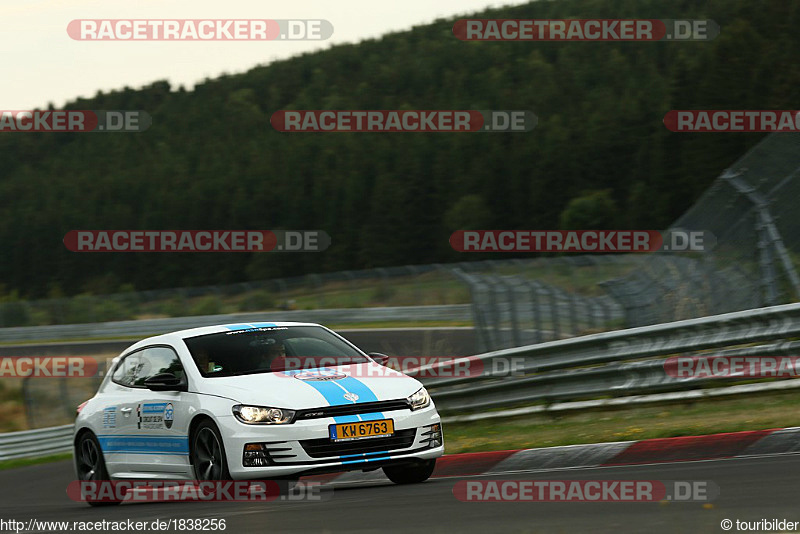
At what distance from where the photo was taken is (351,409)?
797 centimetres

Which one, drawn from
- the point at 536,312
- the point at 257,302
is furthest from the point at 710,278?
the point at 257,302

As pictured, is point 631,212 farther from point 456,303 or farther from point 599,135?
point 456,303

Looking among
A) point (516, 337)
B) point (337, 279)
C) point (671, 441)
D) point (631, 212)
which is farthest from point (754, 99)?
point (671, 441)

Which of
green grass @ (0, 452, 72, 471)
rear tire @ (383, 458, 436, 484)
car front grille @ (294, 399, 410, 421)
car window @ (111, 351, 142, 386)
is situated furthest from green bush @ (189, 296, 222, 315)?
car front grille @ (294, 399, 410, 421)

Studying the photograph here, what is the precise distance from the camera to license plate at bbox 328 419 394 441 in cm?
787

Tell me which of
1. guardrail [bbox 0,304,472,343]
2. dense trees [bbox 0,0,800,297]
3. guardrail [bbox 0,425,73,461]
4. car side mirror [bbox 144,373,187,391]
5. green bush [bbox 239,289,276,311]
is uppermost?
dense trees [bbox 0,0,800,297]

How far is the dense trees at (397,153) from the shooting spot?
76938mm

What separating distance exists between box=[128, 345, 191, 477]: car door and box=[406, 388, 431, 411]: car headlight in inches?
64.0

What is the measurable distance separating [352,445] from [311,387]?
20.3 inches

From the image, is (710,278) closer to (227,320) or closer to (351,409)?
(351,409)

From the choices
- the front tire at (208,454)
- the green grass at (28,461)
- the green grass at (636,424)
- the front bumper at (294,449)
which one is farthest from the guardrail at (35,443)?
the front bumper at (294,449)

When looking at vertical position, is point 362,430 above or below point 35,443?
above

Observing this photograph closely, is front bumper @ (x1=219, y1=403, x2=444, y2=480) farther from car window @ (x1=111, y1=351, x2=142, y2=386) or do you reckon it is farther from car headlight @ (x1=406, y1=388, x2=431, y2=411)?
car window @ (x1=111, y1=351, x2=142, y2=386)

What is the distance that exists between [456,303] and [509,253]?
50621 mm
